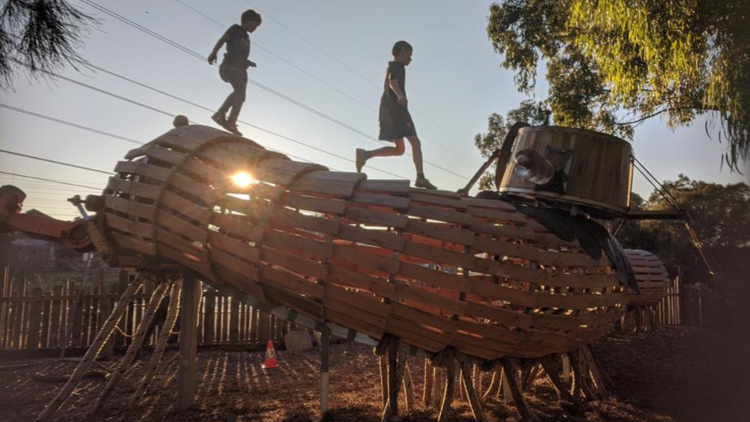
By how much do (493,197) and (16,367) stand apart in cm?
757

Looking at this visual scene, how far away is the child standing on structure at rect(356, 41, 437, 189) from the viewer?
6.15 meters

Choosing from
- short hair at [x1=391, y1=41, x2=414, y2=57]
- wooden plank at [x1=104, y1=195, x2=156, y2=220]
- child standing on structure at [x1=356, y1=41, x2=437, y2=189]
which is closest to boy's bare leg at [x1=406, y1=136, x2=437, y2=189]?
child standing on structure at [x1=356, y1=41, x2=437, y2=189]

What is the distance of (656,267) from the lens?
12938mm

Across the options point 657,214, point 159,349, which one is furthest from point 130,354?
point 657,214

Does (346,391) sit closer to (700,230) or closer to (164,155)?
(164,155)

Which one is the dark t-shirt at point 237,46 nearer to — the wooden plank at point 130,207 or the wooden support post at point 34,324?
the wooden plank at point 130,207

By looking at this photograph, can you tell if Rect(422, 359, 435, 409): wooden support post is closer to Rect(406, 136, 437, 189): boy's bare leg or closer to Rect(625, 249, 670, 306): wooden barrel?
Rect(406, 136, 437, 189): boy's bare leg

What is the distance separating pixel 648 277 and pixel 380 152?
8873mm

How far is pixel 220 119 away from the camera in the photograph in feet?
20.4

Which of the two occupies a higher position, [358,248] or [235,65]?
[235,65]

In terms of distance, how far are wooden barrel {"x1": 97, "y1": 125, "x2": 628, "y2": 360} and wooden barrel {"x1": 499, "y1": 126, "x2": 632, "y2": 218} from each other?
0.45 metres

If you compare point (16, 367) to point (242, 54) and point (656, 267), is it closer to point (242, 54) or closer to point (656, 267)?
point (242, 54)

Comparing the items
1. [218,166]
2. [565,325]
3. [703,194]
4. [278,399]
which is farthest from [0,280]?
[703,194]

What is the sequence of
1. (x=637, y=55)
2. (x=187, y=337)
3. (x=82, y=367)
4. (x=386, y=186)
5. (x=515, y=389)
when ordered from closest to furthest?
(x=386, y=186) < (x=515, y=389) < (x=82, y=367) < (x=187, y=337) < (x=637, y=55)
